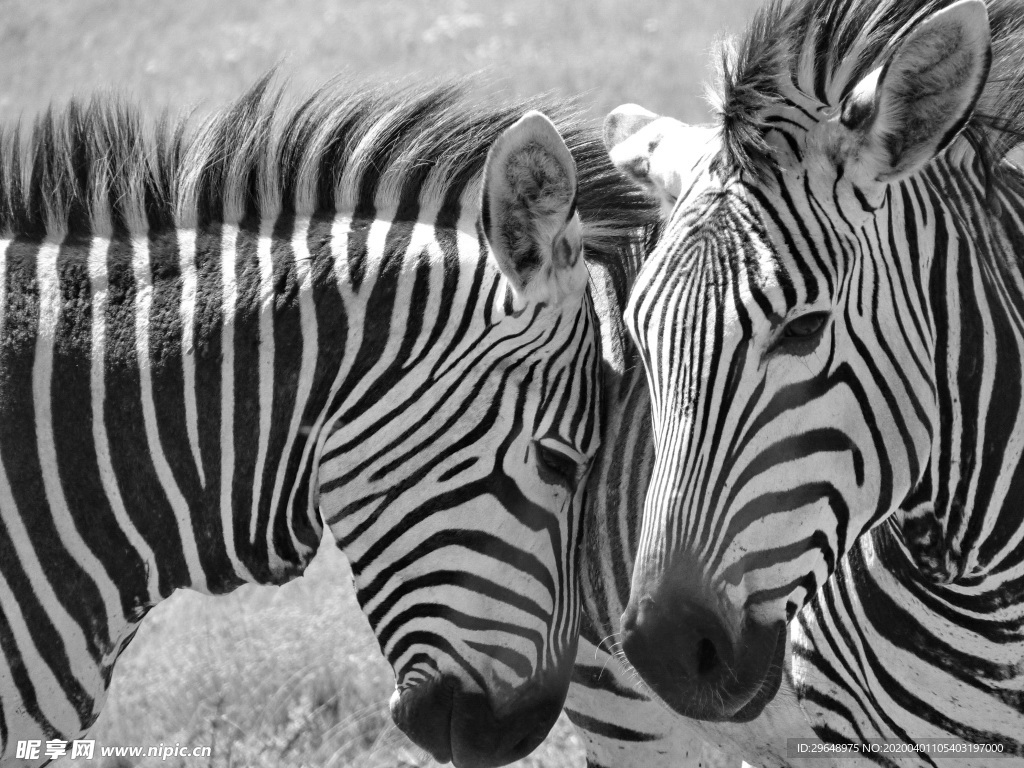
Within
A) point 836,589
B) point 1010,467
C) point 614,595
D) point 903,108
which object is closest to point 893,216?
point 903,108

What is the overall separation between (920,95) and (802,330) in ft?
2.05

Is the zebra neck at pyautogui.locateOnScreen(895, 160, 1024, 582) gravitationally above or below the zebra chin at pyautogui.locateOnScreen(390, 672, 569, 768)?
above

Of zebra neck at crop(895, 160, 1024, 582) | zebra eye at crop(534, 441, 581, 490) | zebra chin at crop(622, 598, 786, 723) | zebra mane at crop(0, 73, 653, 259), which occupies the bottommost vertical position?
zebra chin at crop(622, 598, 786, 723)

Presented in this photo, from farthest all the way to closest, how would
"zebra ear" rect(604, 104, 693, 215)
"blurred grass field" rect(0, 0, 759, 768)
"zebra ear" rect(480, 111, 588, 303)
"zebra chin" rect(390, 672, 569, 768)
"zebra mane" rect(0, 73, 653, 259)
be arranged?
"blurred grass field" rect(0, 0, 759, 768) → "zebra mane" rect(0, 73, 653, 259) → "zebra chin" rect(390, 672, 569, 768) → "zebra ear" rect(604, 104, 693, 215) → "zebra ear" rect(480, 111, 588, 303)

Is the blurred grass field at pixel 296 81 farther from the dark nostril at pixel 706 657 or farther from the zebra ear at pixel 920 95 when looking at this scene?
the dark nostril at pixel 706 657

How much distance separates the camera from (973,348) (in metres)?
2.88

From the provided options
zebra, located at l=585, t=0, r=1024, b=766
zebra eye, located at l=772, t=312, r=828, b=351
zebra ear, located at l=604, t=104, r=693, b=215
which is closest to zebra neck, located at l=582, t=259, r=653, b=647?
zebra ear, located at l=604, t=104, r=693, b=215

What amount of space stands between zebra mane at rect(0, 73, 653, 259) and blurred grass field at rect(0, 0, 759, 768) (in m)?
0.28

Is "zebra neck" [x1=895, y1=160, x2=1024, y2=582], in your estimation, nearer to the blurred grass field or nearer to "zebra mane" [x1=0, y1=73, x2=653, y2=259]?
Answer: the blurred grass field

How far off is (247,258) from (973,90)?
2.21 metres

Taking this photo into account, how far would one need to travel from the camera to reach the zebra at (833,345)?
2.72m

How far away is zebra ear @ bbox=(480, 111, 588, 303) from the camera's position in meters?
3.18

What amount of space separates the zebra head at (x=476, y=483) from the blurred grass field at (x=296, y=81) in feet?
3.13

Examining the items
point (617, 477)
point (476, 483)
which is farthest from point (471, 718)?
point (617, 477)
